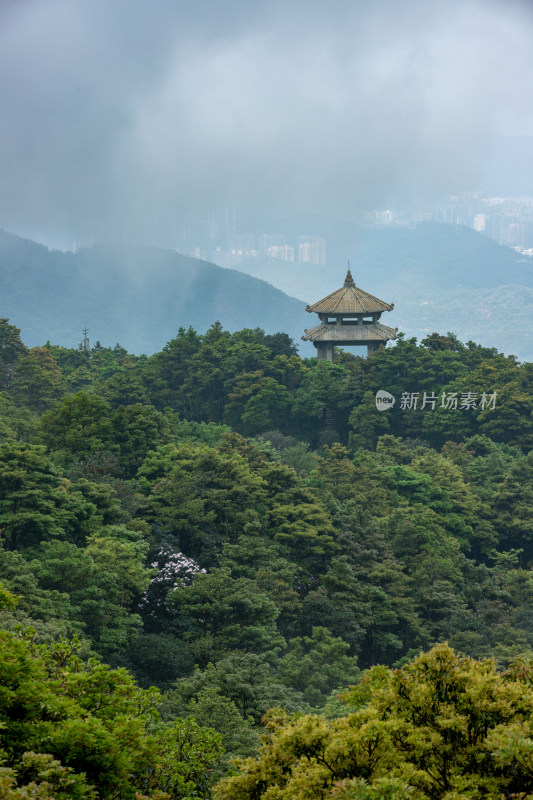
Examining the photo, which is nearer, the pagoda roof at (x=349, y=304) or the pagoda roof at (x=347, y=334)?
the pagoda roof at (x=349, y=304)

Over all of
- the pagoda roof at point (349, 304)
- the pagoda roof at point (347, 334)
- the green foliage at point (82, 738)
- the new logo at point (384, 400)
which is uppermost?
the pagoda roof at point (349, 304)

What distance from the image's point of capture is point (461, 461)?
113 ft

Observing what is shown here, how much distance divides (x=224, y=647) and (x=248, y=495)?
6252mm

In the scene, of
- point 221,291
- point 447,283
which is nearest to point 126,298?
point 221,291

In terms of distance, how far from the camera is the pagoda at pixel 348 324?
4116 centimetres

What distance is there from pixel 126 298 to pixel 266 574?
152 metres

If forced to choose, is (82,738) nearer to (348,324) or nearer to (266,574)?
(266,574)

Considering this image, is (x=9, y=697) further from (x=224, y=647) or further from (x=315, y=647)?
(x=315, y=647)

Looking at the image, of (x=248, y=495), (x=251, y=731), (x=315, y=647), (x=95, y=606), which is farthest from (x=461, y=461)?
(x=251, y=731)

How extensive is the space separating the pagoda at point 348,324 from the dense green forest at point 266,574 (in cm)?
152

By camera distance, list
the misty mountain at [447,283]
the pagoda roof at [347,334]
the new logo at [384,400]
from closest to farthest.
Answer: the new logo at [384,400], the pagoda roof at [347,334], the misty mountain at [447,283]

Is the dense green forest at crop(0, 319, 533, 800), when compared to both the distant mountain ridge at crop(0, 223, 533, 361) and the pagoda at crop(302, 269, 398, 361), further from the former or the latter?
the distant mountain ridge at crop(0, 223, 533, 361)

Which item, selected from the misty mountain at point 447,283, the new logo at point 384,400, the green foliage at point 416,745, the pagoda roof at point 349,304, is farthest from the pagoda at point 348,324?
the misty mountain at point 447,283

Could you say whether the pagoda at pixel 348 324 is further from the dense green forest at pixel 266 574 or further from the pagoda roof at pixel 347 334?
the dense green forest at pixel 266 574
